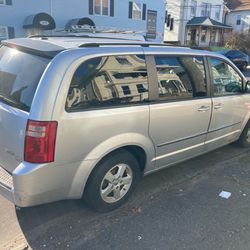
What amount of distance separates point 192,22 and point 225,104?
31196 millimetres

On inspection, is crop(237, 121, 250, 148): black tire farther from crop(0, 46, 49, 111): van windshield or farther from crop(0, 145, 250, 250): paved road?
crop(0, 46, 49, 111): van windshield

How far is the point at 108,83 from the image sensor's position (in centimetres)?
294

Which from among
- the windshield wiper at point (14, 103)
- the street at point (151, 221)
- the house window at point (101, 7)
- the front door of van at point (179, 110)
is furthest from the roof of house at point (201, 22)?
the windshield wiper at point (14, 103)

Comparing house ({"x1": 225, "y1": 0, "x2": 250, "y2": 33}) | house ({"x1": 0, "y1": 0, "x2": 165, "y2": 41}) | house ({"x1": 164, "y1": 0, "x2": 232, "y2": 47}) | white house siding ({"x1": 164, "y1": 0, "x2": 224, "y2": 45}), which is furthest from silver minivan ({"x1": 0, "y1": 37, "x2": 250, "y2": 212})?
house ({"x1": 225, "y1": 0, "x2": 250, "y2": 33})

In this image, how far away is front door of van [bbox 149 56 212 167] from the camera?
11.2 ft

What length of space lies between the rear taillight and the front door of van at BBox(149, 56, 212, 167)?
3.83 feet

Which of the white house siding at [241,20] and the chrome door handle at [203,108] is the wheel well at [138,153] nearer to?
the chrome door handle at [203,108]

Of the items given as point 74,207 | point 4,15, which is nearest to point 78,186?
point 74,207

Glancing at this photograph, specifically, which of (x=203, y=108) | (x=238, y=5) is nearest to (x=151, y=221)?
(x=203, y=108)

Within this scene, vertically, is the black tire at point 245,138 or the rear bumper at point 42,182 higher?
the rear bumper at point 42,182

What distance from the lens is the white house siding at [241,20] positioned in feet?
127

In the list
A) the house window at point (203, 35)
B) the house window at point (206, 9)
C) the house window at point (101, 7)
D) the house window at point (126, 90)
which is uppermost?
the house window at point (206, 9)

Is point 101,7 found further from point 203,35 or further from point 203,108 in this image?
point 203,35

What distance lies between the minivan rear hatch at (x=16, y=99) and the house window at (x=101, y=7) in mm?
17714
